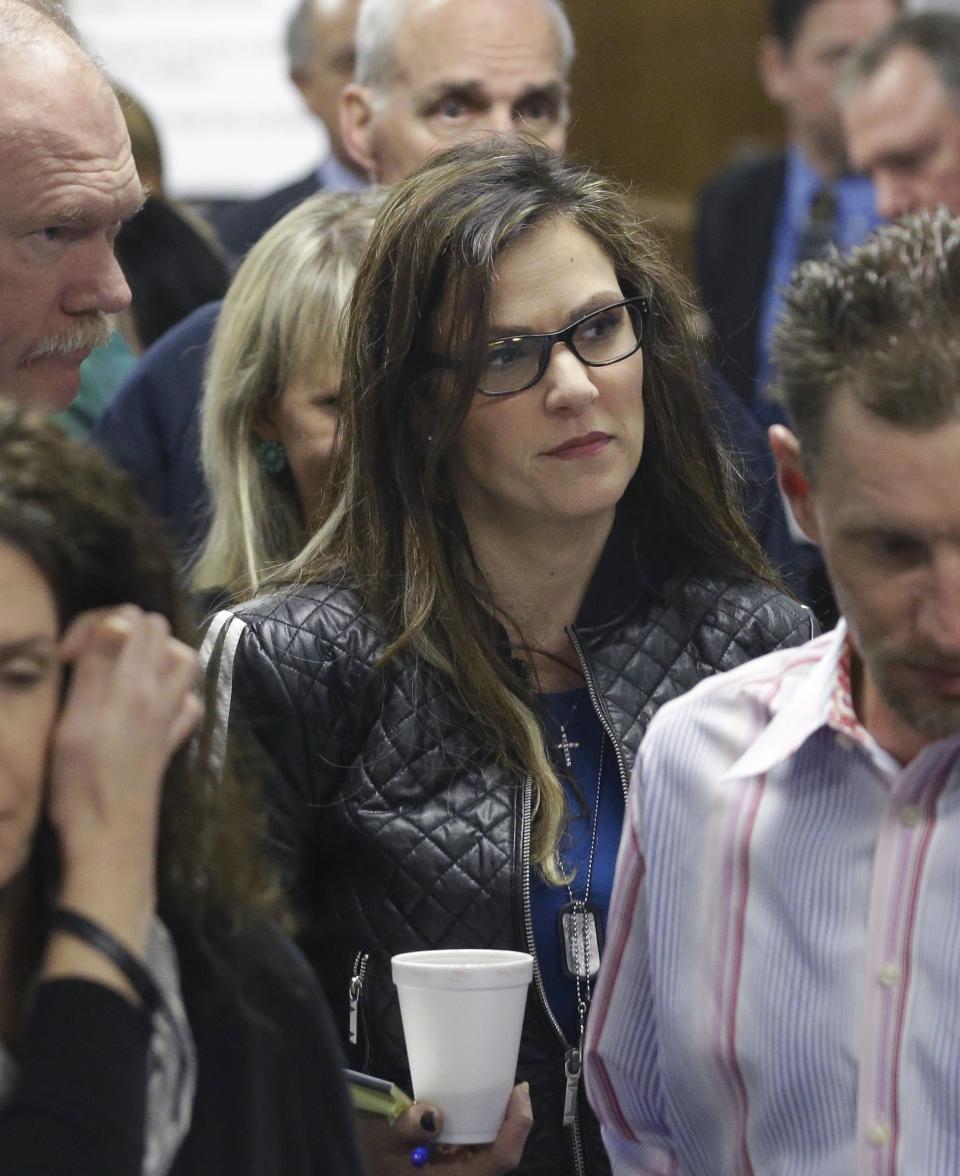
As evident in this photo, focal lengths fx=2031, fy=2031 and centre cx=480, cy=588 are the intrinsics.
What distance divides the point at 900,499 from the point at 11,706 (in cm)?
71

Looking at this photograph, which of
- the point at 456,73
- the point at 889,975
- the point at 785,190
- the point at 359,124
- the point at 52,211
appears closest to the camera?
the point at 889,975

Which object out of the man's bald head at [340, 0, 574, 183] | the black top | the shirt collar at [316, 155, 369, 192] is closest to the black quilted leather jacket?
the black top

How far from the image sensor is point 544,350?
7.90ft

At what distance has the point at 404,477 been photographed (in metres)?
2.48

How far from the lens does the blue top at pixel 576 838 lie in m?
2.25

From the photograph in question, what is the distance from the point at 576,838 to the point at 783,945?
24.5 inches

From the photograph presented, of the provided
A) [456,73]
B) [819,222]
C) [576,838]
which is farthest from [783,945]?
[819,222]

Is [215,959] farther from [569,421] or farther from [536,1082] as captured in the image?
[569,421]

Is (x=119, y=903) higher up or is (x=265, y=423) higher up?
(x=265, y=423)

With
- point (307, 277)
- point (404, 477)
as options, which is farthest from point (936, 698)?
point (307, 277)

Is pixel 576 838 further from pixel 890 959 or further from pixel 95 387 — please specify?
pixel 95 387

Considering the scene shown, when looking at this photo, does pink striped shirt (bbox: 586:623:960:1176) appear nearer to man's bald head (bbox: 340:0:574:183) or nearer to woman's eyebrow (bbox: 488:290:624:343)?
woman's eyebrow (bbox: 488:290:624:343)

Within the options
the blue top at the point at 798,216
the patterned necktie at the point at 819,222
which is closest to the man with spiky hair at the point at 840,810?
the blue top at the point at 798,216

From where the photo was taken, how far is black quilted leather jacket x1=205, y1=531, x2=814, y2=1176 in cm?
224
